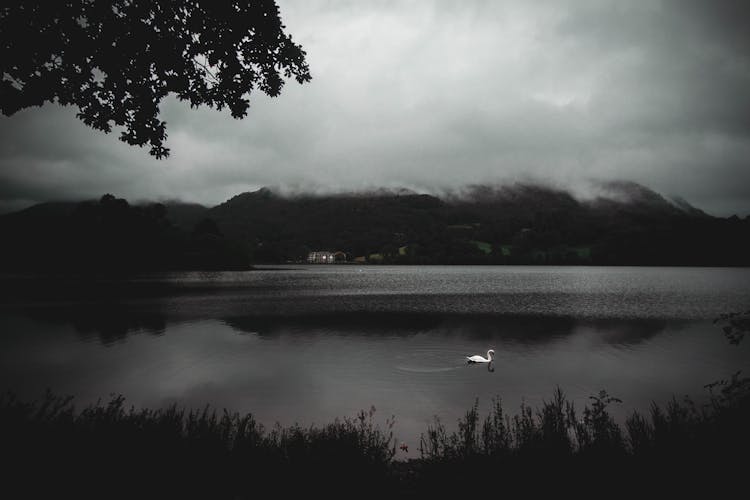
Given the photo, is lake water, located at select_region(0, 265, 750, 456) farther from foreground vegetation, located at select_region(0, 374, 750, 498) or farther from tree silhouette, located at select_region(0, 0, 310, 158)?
tree silhouette, located at select_region(0, 0, 310, 158)

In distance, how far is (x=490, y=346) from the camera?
2736cm

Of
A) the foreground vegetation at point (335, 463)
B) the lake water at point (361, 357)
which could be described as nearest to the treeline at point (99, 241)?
the lake water at point (361, 357)

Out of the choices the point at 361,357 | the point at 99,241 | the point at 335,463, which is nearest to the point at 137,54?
the point at 335,463

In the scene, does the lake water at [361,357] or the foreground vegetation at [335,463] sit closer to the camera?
the foreground vegetation at [335,463]

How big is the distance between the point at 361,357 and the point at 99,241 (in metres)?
134

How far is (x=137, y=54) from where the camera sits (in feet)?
25.6

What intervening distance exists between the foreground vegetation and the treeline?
142623 millimetres

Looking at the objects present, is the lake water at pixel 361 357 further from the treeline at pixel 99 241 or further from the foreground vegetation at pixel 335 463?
the treeline at pixel 99 241

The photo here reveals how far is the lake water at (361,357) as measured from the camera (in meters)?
17.2

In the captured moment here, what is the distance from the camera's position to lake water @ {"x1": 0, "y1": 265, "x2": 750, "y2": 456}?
17250mm

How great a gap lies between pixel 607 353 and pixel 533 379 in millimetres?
8674

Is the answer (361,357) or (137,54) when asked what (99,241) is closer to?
(361,357)

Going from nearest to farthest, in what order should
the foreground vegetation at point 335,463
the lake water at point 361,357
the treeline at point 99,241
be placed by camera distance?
the foreground vegetation at point 335,463 < the lake water at point 361,357 < the treeline at point 99,241

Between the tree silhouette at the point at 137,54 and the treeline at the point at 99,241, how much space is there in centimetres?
14361
